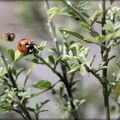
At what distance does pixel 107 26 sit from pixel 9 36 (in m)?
0.22

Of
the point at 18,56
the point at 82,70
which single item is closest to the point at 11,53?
the point at 18,56

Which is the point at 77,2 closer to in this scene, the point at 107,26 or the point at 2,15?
the point at 107,26

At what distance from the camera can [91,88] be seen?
147 cm

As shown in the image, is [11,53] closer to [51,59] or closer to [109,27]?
[51,59]

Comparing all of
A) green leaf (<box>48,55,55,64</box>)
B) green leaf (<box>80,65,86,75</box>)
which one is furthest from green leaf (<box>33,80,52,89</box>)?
green leaf (<box>80,65,86,75</box>)

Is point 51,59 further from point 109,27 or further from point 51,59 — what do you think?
point 109,27

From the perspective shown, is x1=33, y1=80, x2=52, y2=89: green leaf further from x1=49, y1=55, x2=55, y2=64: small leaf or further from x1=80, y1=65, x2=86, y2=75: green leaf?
x1=80, y1=65, x2=86, y2=75: green leaf

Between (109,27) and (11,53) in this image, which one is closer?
(109,27)

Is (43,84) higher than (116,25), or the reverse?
(116,25)

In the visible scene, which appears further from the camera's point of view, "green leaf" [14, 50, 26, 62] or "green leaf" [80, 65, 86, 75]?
"green leaf" [14, 50, 26, 62]

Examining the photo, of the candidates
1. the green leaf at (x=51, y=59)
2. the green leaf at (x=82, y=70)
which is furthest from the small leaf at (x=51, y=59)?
the green leaf at (x=82, y=70)

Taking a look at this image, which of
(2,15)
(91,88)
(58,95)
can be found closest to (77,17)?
(58,95)

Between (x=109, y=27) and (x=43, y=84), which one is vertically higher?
(x=109, y=27)

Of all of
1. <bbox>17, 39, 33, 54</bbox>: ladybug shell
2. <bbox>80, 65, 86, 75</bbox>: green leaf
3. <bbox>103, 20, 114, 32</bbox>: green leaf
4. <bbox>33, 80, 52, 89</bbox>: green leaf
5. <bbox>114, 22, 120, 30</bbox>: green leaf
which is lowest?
<bbox>33, 80, 52, 89</bbox>: green leaf
